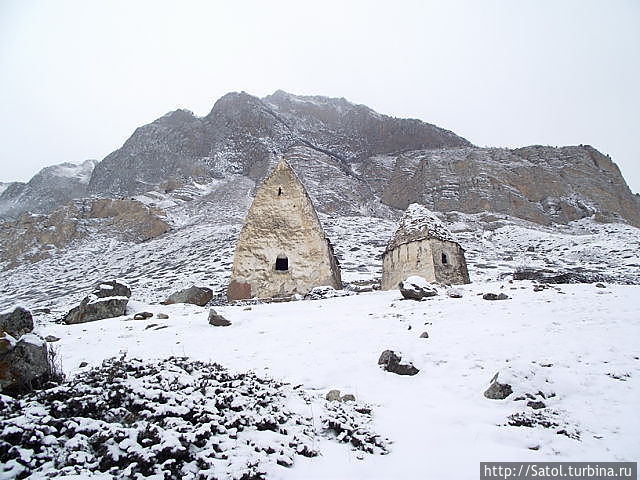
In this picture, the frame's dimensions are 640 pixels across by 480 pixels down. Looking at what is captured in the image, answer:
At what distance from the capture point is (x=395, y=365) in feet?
20.9

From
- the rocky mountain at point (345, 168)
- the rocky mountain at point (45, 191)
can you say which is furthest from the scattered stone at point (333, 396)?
the rocky mountain at point (45, 191)

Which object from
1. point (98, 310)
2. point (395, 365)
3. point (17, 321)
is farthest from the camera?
point (98, 310)

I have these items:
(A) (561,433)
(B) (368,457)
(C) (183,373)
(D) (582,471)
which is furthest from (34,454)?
(A) (561,433)

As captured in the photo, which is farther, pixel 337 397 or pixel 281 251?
pixel 281 251

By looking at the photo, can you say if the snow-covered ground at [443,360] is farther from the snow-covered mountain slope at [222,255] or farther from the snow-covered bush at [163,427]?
the snow-covered mountain slope at [222,255]

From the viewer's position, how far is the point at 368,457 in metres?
4.02

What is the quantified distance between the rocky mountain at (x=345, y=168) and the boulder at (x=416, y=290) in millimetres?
32435

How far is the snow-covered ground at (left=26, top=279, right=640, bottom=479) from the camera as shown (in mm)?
4070

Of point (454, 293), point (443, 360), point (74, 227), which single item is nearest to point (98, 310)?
point (443, 360)

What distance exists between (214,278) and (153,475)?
59.2ft

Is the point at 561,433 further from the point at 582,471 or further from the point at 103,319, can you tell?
the point at 103,319

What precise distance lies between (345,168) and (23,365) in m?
59.0

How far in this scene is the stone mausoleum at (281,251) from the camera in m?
16.2

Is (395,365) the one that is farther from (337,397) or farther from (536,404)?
(536,404)
